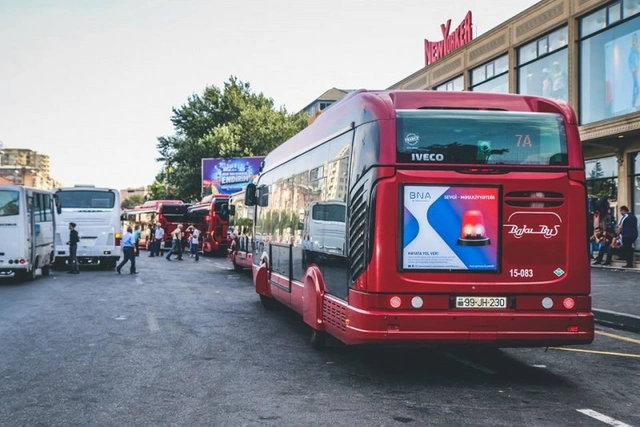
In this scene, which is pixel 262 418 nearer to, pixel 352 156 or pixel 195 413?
pixel 195 413

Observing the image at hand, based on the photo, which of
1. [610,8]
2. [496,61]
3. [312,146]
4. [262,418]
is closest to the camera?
[262,418]

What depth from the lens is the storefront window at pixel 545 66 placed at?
89.4 feet

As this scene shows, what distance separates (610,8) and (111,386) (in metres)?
22.2

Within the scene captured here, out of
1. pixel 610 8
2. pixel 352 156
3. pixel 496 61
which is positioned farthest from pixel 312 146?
pixel 496 61

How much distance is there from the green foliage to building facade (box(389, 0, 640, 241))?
3359 centimetres

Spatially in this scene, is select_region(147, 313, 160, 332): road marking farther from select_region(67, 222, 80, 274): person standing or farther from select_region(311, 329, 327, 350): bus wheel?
select_region(67, 222, 80, 274): person standing

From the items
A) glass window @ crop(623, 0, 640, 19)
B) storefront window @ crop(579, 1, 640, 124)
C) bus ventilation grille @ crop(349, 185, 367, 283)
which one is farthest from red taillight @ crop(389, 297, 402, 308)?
glass window @ crop(623, 0, 640, 19)

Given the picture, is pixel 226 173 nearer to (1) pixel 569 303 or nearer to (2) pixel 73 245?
(2) pixel 73 245

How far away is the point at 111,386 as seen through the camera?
23.4ft

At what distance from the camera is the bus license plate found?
23.6 feet

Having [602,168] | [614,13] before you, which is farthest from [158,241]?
[614,13]

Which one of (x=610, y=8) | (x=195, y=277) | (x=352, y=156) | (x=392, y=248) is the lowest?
(x=195, y=277)

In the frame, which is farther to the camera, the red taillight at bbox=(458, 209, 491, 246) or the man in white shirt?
the man in white shirt

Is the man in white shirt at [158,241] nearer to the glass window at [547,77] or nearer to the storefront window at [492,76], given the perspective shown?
the storefront window at [492,76]
